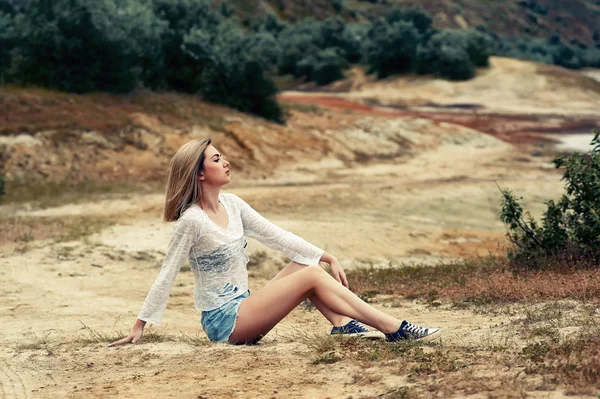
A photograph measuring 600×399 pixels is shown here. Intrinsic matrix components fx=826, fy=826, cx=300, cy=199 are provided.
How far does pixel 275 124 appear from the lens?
30.5 metres

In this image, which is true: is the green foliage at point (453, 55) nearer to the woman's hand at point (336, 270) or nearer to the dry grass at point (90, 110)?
the dry grass at point (90, 110)

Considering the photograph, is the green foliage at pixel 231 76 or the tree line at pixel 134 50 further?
the green foliage at pixel 231 76

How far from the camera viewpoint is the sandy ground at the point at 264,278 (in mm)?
5656

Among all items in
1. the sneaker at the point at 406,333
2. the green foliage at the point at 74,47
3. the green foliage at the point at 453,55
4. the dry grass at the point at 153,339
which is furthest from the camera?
the green foliage at the point at 453,55

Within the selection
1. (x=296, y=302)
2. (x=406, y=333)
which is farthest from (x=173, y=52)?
(x=406, y=333)

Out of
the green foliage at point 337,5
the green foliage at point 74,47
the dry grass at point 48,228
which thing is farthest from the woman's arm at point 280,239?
the green foliage at point 337,5

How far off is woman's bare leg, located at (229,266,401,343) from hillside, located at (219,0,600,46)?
9518cm

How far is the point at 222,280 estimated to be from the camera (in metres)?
6.42

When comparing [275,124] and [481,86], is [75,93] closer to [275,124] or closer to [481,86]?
[275,124]

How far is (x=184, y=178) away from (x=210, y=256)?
0.63m

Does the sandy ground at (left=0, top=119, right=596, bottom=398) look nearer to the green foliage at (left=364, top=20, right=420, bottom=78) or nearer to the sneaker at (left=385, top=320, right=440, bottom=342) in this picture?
the sneaker at (left=385, top=320, right=440, bottom=342)

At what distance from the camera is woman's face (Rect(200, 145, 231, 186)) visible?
628 centimetres

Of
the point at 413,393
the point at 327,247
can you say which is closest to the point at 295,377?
the point at 413,393

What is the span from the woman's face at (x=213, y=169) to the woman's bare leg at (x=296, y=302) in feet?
3.00
